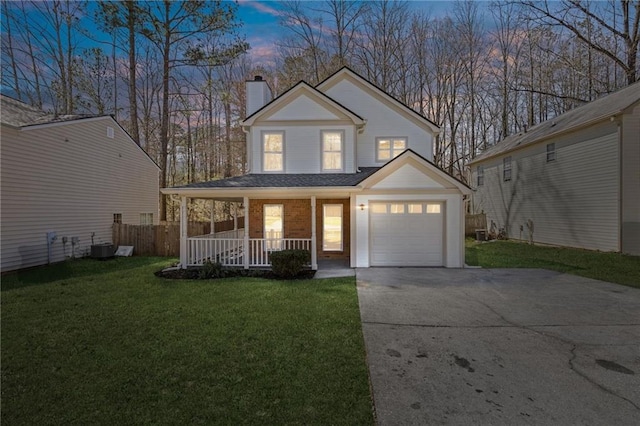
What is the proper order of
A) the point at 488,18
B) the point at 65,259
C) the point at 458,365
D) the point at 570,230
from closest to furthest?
1. the point at 458,365
2. the point at 65,259
3. the point at 570,230
4. the point at 488,18

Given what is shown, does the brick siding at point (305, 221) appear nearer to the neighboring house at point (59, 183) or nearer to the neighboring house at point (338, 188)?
the neighboring house at point (338, 188)

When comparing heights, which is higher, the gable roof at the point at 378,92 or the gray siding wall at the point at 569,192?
the gable roof at the point at 378,92

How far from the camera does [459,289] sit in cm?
774

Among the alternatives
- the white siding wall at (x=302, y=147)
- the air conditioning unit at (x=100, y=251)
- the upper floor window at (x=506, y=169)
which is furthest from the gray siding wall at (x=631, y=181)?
the air conditioning unit at (x=100, y=251)

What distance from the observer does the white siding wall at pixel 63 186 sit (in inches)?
416

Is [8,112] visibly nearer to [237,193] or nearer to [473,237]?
[237,193]

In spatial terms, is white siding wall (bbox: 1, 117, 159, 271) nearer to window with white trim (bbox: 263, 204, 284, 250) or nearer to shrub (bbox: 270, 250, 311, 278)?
window with white trim (bbox: 263, 204, 284, 250)

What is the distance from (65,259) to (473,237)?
2239 centimetres

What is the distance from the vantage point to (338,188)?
998cm

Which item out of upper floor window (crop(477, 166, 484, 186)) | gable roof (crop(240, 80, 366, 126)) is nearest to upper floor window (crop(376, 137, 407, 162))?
gable roof (crop(240, 80, 366, 126))

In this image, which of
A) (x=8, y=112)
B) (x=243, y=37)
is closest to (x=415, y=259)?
(x=8, y=112)

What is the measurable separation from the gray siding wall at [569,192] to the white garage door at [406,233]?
8.12m

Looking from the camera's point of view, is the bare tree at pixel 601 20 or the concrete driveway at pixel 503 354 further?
the bare tree at pixel 601 20

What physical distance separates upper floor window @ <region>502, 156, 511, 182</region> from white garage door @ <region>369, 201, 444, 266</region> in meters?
12.5
